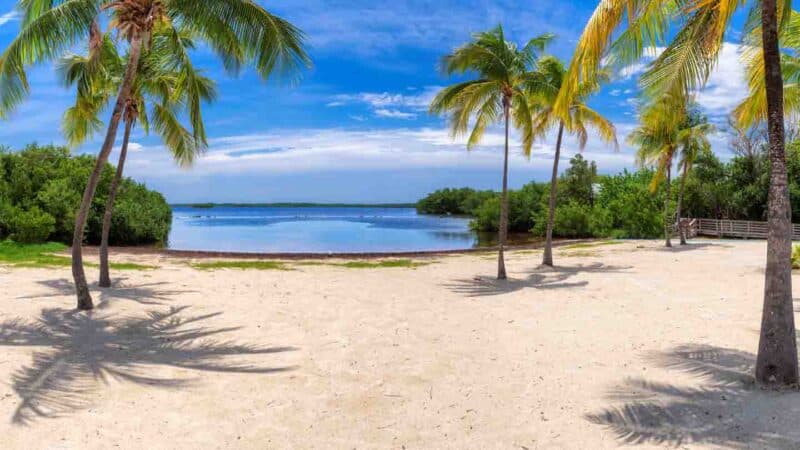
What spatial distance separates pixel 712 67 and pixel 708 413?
4790mm

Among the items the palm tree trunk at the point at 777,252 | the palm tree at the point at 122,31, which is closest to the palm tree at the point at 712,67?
the palm tree trunk at the point at 777,252

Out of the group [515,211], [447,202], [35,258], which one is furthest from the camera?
[447,202]

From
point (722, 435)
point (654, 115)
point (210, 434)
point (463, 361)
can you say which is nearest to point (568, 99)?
point (654, 115)

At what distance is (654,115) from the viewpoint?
7.89 metres

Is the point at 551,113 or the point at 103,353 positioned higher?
the point at 551,113

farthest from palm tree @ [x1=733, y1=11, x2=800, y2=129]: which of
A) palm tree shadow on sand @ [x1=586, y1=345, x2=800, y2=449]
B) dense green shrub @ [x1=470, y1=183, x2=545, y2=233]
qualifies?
dense green shrub @ [x1=470, y1=183, x2=545, y2=233]

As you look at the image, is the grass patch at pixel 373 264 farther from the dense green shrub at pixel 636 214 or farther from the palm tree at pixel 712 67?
the dense green shrub at pixel 636 214

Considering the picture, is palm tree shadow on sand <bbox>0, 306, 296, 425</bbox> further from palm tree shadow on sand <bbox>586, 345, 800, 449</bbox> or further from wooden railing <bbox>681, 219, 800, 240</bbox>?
wooden railing <bbox>681, 219, 800, 240</bbox>

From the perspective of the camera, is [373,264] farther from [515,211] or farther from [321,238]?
[515,211]

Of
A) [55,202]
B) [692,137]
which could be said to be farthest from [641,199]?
[55,202]

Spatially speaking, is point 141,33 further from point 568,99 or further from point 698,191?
point 698,191

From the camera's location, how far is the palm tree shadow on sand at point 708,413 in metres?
4.52

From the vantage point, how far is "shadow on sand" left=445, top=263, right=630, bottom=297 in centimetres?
1333

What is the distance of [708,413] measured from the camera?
5062 millimetres
